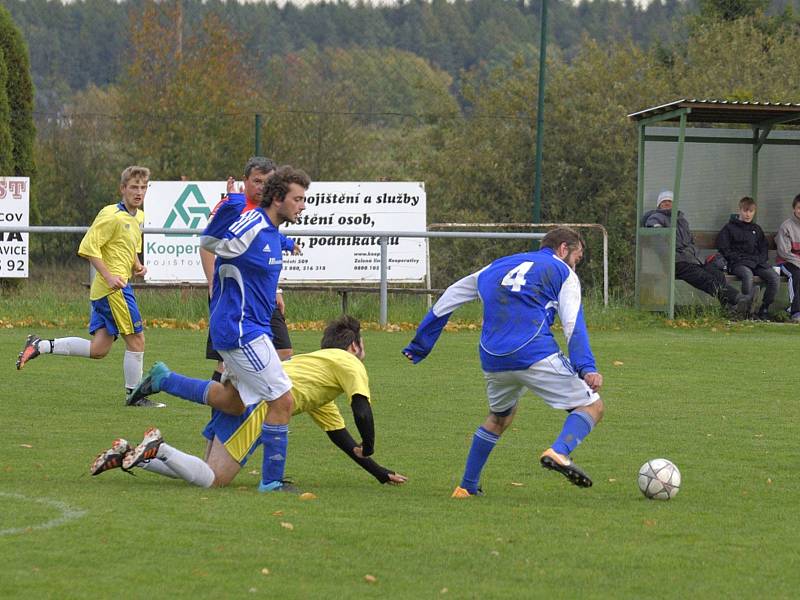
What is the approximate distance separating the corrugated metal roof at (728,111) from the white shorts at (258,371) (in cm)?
1181

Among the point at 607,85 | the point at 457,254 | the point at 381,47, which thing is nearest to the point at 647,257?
the point at 457,254

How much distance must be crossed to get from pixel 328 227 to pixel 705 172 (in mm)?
5740

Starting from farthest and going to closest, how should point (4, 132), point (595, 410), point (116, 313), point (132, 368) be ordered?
1. point (4, 132)
2. point (132, 368)
3. point (116, 313)
4. point (595, 410)

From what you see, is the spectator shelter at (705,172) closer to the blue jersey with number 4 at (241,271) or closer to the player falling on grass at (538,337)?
the player falling on grass at (538,337)

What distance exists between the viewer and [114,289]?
11.0 metres

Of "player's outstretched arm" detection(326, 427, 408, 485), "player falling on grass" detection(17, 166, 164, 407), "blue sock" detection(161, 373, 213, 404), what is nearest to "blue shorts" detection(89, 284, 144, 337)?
"player falling on grass" detection(17, 166, 164, 407)

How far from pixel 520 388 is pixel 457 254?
17.0 meters

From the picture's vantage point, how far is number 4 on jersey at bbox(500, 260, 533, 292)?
23.6 feet

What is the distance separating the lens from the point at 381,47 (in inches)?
3757

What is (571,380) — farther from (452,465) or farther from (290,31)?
(290,31)

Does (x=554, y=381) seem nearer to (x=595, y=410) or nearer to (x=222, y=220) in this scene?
(x=595, y=410)

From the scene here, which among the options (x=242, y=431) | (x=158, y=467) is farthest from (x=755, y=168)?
(x=158, y=467)

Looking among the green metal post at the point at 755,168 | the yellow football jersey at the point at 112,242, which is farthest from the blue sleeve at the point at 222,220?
the green metal post at the point at 755,168

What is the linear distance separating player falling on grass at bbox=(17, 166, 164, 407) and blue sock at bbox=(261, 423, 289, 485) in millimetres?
3902
